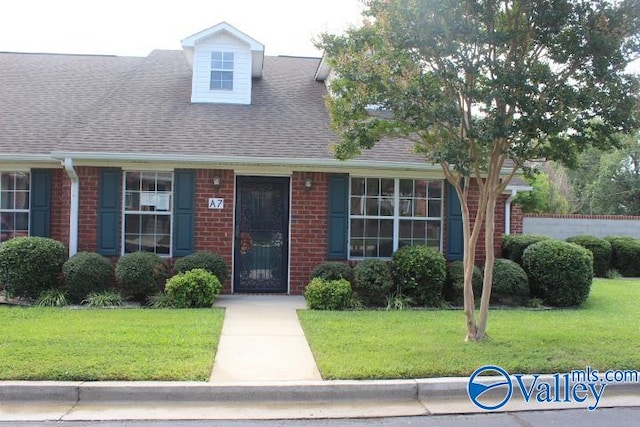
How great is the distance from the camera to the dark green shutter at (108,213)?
1053 cm

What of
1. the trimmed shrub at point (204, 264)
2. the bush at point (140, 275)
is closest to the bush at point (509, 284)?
the trimmed shrub at point (204, 264)

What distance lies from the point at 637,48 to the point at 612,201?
2971 centimetres

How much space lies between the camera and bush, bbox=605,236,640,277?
16.2m

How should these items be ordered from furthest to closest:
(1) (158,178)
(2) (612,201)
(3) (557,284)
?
(2) (612,201), (1) (158,178), (3) (557,284)

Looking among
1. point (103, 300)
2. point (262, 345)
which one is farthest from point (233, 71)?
point (262, 345)

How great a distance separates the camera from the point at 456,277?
404 inches

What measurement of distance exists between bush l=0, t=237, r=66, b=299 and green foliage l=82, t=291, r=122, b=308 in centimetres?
79

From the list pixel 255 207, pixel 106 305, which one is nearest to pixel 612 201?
pixel 255 207

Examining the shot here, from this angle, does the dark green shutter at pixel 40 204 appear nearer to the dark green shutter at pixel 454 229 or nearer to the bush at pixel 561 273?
the dark green shutter at pixel 454 229

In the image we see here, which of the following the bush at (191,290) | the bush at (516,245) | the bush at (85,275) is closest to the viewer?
the bush at (191,290)

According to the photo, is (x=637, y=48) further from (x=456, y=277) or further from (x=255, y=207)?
(x=255, y=207)

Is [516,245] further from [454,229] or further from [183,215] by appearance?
[183,215]

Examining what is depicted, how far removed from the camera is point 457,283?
10.2m

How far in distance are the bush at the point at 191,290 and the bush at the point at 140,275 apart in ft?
1.61
